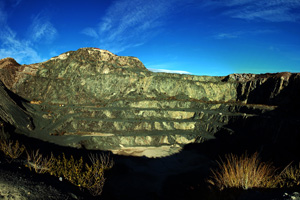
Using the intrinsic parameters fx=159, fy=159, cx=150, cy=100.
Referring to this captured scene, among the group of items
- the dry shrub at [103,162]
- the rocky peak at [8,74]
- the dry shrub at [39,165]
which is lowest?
the dry shrub at [103,162]

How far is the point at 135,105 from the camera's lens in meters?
36.9

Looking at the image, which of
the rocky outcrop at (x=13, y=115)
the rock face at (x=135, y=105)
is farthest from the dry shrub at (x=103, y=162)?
the rocky outcrop at (x=13, y=115)

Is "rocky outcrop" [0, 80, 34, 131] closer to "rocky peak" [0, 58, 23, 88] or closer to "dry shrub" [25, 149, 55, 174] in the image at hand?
"rocky peak" [0, 58, 23, 88]

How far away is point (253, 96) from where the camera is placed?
38906mm

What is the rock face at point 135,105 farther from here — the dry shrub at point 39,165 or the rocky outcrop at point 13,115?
the dry shrub at point 39,165

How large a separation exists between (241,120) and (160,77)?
886 inches

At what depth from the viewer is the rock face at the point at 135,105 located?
27.0 metres

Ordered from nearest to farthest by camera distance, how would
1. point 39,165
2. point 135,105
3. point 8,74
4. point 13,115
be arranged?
point 39,165 → point 13,115 → point 135,105 → point 8,74

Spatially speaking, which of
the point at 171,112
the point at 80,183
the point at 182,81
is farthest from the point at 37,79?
the point at 80,183

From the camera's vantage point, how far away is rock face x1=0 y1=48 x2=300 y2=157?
27.0 m

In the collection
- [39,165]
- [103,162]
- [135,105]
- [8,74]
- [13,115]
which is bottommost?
[103,162]

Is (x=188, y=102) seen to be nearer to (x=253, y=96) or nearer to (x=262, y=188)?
(x=253, y=96)

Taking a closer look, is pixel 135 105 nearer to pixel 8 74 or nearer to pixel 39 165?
pixel 39 165

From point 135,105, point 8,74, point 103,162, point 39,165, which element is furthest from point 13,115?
point 39,165
